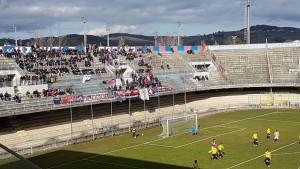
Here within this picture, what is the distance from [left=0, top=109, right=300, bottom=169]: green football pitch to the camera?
98.4 feet

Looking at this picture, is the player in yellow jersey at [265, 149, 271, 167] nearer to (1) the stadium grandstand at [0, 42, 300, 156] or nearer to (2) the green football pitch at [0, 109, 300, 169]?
(2) the green football pitch at [0, 109, 300, 169]

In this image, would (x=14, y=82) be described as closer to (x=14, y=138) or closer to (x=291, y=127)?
(x=14, y=138)

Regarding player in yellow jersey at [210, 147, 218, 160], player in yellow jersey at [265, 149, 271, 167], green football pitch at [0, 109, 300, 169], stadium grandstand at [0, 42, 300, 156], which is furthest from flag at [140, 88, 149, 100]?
player in yellow jersey at [265, 149, 271, 167]

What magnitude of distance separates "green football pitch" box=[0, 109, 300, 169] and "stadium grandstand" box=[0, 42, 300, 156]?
3.15 metres

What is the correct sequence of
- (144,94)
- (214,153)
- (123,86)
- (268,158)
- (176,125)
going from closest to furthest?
(268,158), (214,153), (176,125), (144,94), (123,86)

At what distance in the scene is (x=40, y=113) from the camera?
41.9 meters

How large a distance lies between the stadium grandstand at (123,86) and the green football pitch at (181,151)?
3.15 meters

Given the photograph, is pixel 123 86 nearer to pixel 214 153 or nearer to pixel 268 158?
pixel 214 153

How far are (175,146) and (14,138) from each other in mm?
15390

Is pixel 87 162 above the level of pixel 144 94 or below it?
below

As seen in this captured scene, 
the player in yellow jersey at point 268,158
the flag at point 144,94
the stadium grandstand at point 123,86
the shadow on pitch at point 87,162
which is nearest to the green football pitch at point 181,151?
the shadow on pitch at point 87,162

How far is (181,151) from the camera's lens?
113 ft

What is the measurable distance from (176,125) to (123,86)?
39.3ft

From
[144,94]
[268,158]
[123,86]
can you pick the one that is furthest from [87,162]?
[123,86]
